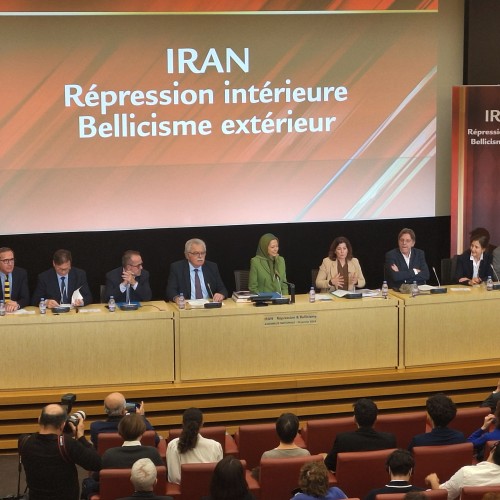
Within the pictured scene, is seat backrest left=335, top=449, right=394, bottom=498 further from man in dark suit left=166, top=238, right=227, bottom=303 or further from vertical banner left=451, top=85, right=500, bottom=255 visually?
vertical banner left=451, top=85, right=500, bottom=255

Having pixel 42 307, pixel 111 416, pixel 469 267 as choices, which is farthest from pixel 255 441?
pixel 469 267

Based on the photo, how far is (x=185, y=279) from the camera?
326 inches

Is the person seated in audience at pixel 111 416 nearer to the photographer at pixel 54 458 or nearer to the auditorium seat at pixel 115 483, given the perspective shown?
the photographer at pixel 54 458

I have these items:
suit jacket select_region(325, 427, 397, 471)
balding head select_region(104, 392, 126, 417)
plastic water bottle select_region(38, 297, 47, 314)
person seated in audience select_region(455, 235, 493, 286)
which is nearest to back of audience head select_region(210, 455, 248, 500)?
suit jacket select_region(325, 427, 397, 471)

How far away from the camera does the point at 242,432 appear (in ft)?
19.1

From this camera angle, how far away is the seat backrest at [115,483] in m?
4.87

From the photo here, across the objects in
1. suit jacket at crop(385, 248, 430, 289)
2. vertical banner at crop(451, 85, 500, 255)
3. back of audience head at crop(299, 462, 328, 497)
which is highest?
vertical banner at crop(451, 85, 500, 255)

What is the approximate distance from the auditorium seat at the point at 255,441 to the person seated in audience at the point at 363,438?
47 cm

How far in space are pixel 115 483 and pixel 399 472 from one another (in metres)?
1.44

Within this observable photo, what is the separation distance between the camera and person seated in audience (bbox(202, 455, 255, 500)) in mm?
4480

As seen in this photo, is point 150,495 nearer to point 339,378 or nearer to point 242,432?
point 242,432

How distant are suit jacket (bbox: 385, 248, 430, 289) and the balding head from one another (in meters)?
3.43

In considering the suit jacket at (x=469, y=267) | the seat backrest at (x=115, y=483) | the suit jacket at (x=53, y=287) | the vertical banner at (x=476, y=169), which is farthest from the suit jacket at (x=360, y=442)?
the vertical banner at (x=476, y=169)

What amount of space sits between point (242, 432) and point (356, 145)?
4.85 m
